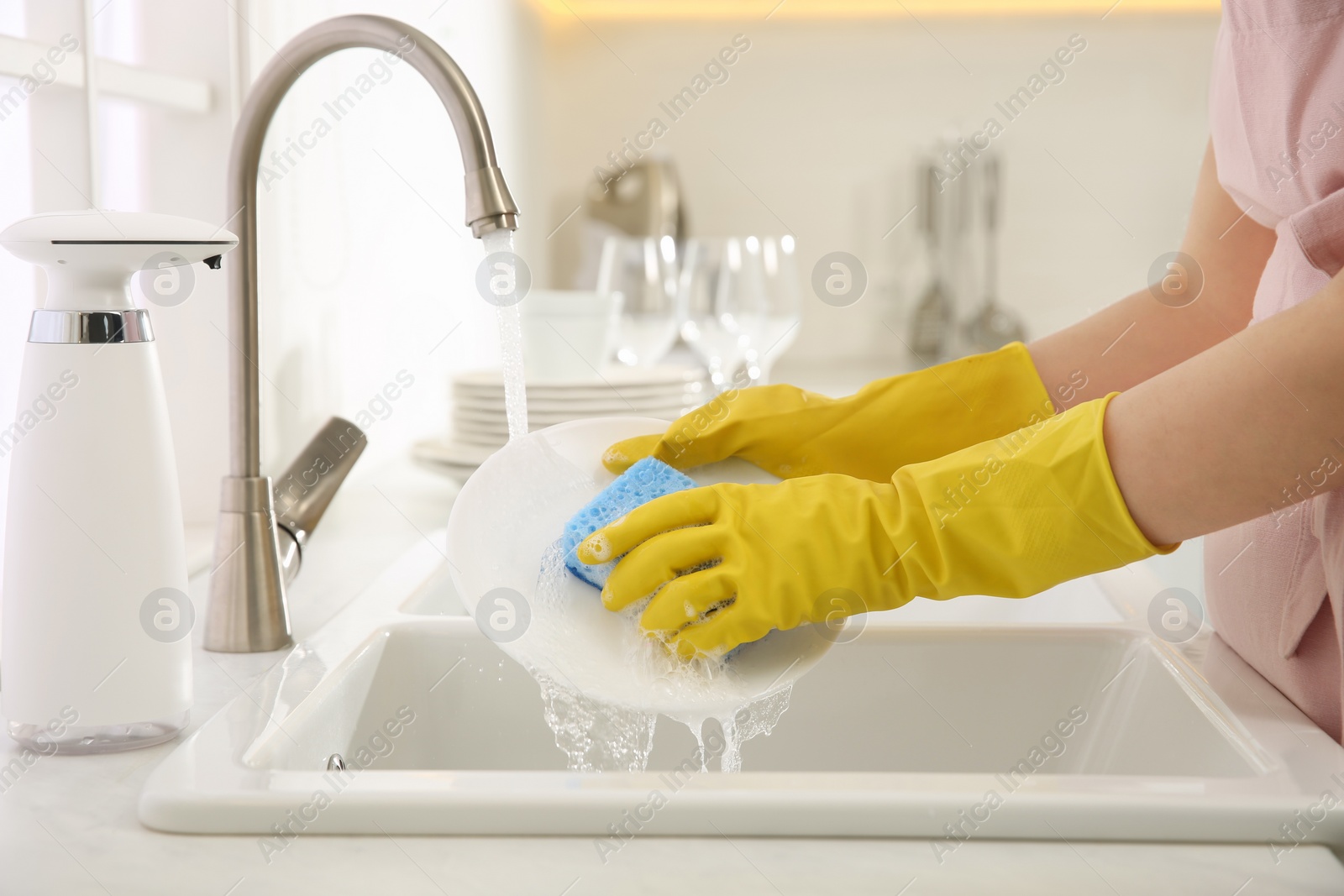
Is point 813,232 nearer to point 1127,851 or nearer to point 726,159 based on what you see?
point 726,159

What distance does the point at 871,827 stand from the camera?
502 mm

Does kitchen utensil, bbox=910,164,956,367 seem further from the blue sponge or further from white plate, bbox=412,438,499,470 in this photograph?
the blue sponge

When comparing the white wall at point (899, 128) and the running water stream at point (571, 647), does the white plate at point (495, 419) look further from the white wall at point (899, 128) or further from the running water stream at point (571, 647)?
the white wall at point (899, 128)

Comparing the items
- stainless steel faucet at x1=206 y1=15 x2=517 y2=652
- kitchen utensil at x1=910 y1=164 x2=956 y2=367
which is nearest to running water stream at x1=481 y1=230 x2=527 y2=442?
stainless steel faucet at x1=206 y1=15 x2=517 y2=652

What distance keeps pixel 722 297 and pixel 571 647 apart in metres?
1.11

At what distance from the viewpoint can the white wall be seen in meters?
2.70

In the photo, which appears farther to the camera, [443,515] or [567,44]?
[567,44]

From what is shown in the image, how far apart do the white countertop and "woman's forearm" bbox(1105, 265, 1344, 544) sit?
0.15 m

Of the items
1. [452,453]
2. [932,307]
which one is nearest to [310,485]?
[452,453]

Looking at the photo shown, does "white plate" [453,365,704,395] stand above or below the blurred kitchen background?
below

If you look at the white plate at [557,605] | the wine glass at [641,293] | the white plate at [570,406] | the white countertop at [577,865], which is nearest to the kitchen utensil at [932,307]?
the wine glass at [641,293]

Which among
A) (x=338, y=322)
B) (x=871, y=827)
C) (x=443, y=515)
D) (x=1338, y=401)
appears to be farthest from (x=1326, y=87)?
(x=338, y=322)

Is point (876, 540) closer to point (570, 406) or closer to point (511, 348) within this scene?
point (511, 348)

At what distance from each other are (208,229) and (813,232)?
231cm
